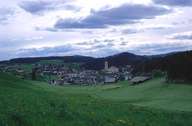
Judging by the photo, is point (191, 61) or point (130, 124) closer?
point (130, 124)

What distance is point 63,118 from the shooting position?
2191 cm

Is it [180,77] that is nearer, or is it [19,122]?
[19,122]

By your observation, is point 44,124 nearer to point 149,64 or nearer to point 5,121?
point 5,121

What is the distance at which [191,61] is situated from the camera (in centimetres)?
9425

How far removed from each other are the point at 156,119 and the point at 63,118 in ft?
25.1

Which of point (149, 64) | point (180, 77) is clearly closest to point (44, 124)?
point (180, 77)

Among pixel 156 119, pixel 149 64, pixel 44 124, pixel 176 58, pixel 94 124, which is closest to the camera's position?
pixel 44 124

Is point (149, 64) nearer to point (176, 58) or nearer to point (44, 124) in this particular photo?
point (176, 58)

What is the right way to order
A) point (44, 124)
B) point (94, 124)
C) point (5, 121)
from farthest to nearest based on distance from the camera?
point (94, 124)
point (44, 124)
point (5, 121)

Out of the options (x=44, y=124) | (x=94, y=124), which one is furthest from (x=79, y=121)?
(x=44, y=124)

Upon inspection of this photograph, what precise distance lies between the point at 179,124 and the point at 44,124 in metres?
10.7

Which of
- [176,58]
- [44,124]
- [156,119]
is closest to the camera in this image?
[44,124]

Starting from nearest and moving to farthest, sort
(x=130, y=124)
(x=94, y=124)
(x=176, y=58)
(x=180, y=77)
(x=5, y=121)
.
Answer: (x=5, y=121)
(x=94, y=124)
(x=130, y=124)
(x=180, y=77)
(x=176, y=58)

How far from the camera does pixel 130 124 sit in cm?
2388
